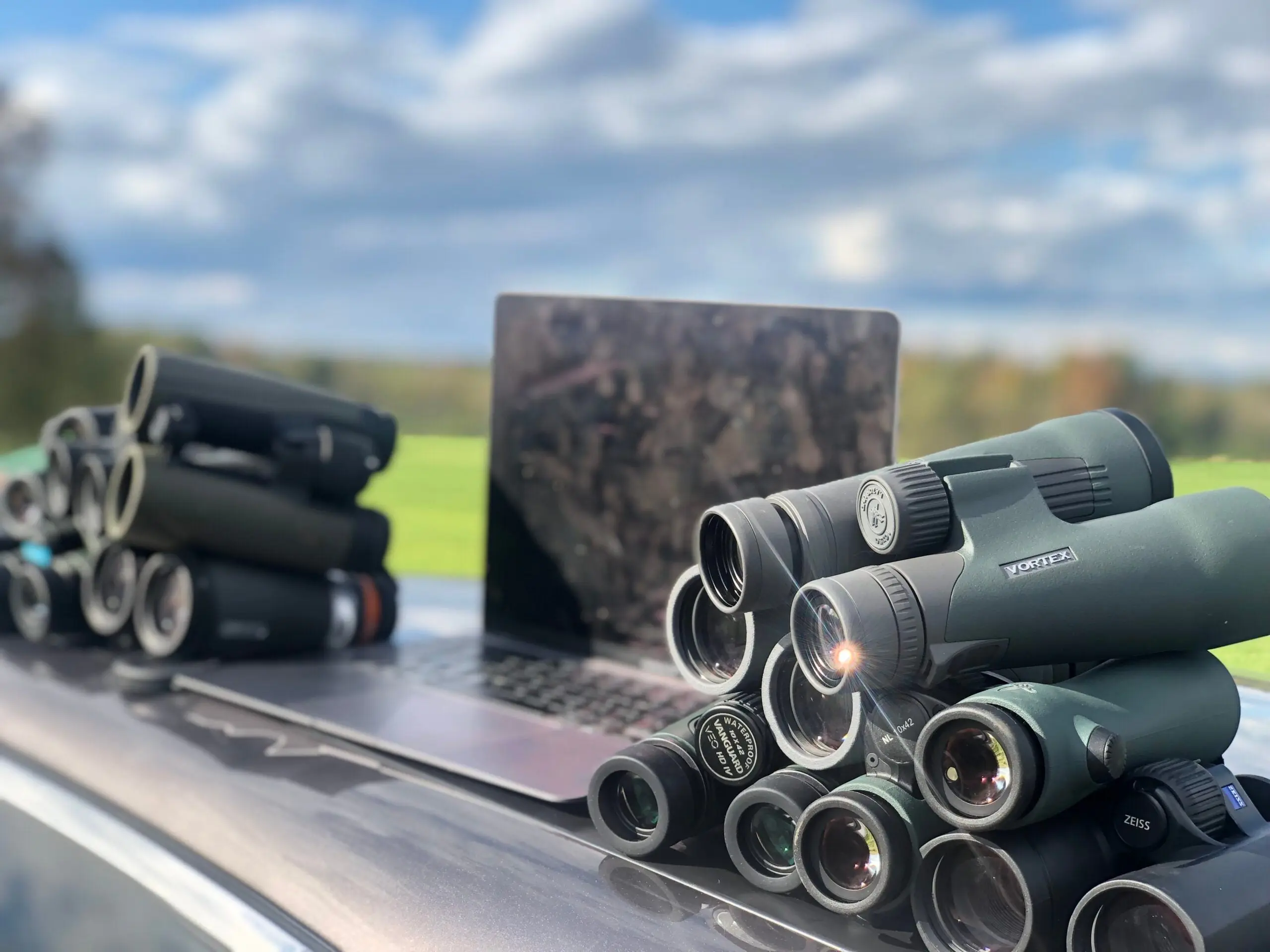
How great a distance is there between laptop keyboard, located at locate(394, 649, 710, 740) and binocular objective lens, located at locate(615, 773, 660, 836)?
0.23m

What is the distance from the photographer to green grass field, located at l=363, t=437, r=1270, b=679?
31.3 inches

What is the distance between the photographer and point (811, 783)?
67cm

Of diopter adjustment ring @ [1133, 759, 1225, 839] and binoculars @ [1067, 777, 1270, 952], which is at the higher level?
diopter adjustment ring @ [1133, 759, 1225, 839]

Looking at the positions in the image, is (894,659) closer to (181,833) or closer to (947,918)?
(947,918)

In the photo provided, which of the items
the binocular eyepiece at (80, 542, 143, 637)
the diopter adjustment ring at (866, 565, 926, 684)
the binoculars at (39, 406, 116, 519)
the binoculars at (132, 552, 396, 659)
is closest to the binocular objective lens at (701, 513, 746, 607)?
the diopter adjustment ring at (866, 565, 926, 684)

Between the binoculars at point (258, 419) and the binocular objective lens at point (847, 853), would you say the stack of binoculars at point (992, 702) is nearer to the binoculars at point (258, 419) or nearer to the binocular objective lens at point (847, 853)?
the binocular objective lens at point (847, 853)

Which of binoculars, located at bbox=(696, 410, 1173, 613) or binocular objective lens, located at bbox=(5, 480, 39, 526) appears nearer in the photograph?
binoculars, located at bbox=(696, 410, 1173, 613)

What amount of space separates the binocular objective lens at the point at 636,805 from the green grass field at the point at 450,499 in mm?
370

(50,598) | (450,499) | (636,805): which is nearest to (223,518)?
(50,598)

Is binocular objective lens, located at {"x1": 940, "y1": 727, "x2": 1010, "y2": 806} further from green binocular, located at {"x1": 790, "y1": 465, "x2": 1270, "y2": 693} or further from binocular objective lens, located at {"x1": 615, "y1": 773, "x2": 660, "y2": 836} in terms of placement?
binocular objective lens, located at {"x1": 615, "y1": 773, "x2": 660, "y2": 836}

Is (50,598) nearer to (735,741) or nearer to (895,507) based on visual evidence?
(735,741)

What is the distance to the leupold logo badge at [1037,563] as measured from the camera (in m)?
0.63

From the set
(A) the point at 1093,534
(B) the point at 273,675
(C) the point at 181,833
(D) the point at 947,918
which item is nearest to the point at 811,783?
(D) the point at 947,918

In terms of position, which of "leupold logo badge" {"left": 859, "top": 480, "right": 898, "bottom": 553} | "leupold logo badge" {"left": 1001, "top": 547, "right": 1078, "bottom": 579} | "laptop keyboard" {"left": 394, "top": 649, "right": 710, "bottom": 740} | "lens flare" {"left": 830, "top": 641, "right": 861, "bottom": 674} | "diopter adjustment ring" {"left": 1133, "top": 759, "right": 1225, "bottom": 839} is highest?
"leupold logo badge" {"left": 859, "top": 480, "right": 898, "bottom": 553}
